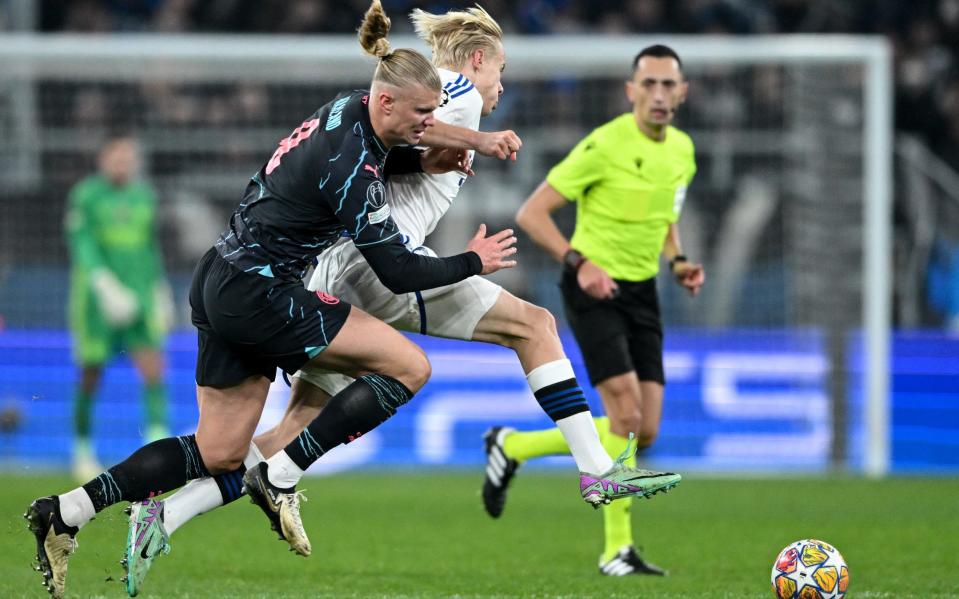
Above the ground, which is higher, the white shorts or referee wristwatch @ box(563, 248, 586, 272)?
referee wristwatch @ box(563, 248, 586, 272)

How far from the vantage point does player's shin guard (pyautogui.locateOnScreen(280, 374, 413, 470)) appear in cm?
552

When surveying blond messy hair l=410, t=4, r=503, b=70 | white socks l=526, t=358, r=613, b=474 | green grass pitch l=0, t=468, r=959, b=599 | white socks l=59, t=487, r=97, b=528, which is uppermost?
blond messy hair l=410, t=4, r=503, b=70

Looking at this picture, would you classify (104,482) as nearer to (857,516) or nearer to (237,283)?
(237,283)

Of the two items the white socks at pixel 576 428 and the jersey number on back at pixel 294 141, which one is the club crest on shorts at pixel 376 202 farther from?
the white socks at pixel 576 428

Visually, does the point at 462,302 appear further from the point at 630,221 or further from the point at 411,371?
the point at 630,221

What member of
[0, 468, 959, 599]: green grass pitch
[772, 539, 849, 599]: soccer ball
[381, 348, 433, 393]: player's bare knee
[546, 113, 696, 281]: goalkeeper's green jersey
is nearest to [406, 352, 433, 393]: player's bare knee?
[381, 348, 433, 393]: player's bare knee

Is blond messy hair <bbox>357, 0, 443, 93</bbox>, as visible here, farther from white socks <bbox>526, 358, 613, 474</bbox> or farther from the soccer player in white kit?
white socks <bbox>526, 358, 613, 474</bbox>

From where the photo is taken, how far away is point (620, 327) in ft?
24.5

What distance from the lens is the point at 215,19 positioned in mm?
17594

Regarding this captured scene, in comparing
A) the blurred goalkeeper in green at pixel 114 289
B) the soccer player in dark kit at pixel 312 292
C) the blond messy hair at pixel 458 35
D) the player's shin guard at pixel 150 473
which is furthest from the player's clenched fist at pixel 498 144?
the blurred goalkeeper in green at pixel 114 289

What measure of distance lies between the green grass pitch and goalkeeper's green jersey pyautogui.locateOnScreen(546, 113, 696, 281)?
155cm

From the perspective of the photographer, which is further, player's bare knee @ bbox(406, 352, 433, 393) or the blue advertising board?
the blue advertising board

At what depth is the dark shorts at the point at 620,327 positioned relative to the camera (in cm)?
740

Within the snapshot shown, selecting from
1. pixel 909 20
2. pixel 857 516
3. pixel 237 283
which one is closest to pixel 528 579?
pixel 237 283
